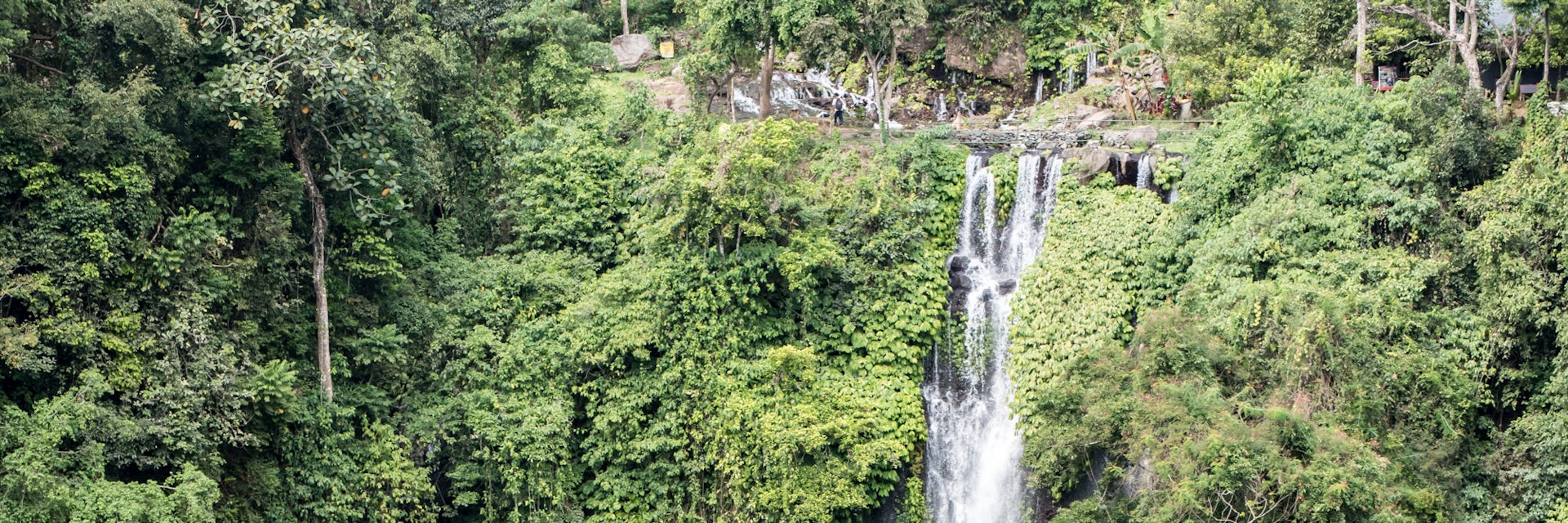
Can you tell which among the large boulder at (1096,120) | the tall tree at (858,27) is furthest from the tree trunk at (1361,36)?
the tall tree at (858,27)

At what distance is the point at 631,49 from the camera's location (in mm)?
34562

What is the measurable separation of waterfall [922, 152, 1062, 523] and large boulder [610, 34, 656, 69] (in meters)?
12.6

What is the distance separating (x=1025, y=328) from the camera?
22.7 metres

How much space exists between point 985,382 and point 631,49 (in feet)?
49.8

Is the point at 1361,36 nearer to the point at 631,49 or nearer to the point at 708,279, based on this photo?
the point at 708,279

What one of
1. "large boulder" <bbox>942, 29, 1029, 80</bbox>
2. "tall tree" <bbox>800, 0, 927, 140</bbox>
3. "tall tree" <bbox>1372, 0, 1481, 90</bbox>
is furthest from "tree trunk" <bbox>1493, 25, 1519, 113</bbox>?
"large boulder" <bbox>942, 29, 1029, 80</bbox>

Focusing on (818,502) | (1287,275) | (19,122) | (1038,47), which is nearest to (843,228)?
(818,502)

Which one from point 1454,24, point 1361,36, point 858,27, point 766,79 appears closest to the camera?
point 1454,24

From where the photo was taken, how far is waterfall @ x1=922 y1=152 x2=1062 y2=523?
2289 centimetres

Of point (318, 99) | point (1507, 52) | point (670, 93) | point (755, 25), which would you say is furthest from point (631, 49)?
point (1507, 52)

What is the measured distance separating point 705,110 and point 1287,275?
1232 centimetres

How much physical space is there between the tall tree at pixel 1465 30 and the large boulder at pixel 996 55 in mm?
8718

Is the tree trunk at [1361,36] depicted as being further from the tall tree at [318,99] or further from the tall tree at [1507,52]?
the tall tree at [318,99]

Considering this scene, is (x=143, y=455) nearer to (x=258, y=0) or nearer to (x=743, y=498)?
(x=258, y=0)
